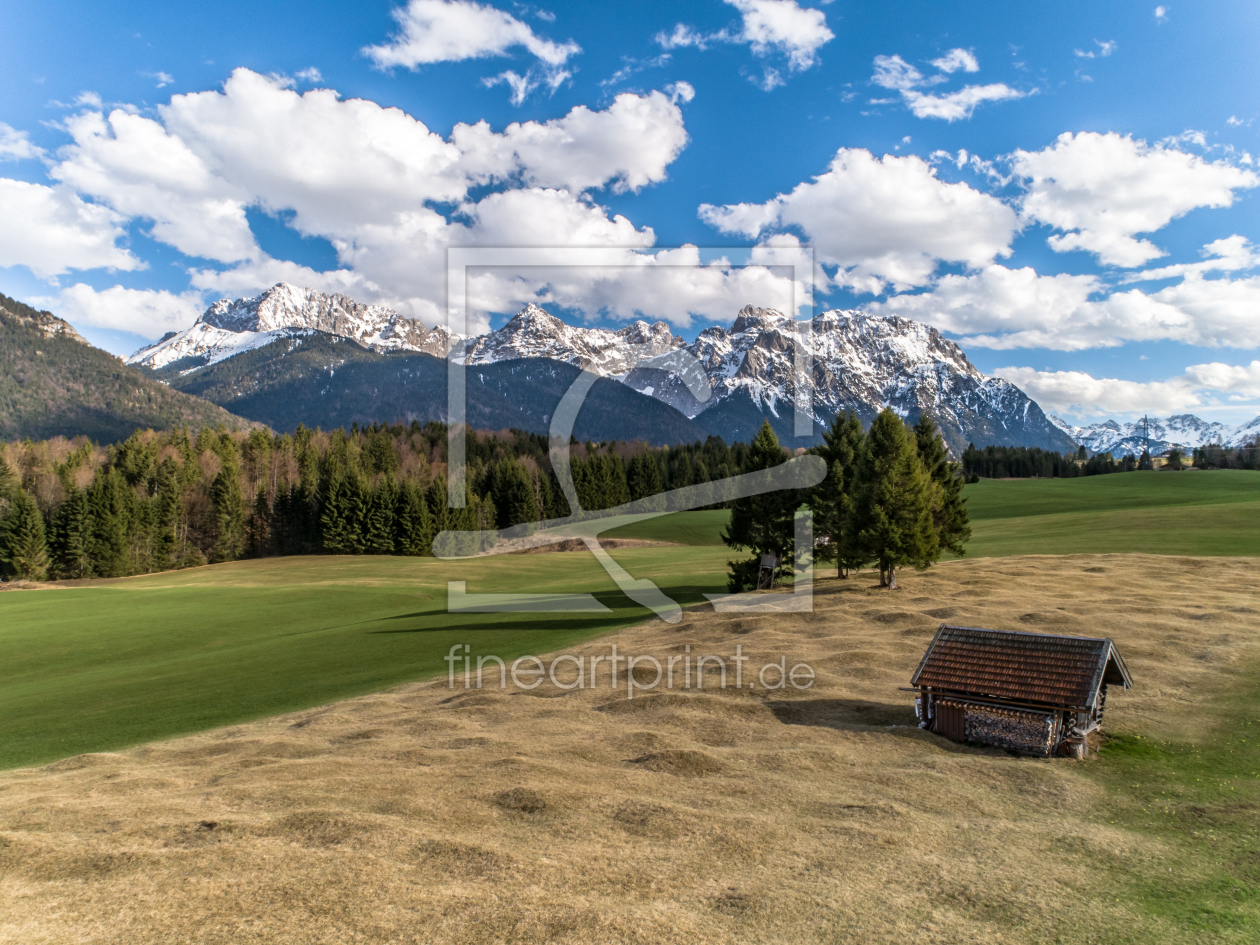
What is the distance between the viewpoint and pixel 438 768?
15.3m

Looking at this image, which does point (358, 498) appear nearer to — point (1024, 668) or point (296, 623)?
point (296, 623)

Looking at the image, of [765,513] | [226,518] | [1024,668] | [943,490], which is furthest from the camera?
[226,518]

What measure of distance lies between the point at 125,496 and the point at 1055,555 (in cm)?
10111

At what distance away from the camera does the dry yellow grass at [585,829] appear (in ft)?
28.1

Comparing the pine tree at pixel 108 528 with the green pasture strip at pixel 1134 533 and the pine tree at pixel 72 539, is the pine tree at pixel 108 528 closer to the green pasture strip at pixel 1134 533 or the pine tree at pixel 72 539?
the pine tree at pixel 72 539

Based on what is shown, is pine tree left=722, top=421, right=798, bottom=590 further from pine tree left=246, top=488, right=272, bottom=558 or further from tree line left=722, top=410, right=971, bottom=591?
pine tree left=246, top=488, right=272, bottom=558

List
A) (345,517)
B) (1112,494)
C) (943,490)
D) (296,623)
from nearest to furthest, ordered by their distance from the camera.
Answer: (296,623) < (943,490) < (345,517) < (1112,494)

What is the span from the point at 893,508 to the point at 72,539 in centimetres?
9144

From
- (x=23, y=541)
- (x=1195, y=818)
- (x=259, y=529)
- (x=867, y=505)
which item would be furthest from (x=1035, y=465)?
(x=23, y=541)

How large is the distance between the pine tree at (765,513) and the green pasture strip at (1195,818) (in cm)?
2587

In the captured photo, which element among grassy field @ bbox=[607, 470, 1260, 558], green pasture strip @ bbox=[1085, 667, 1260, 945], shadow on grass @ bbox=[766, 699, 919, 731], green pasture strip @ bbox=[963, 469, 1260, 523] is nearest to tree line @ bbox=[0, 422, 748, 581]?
grassy field @ bbox=[607, 470, 1260, 558]

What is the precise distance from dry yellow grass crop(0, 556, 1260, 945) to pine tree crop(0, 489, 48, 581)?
77.9 metres

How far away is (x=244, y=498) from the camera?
97.2 metres

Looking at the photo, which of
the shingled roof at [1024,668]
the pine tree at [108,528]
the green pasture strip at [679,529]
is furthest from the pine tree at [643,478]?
the shingled roof at [1024,668]
